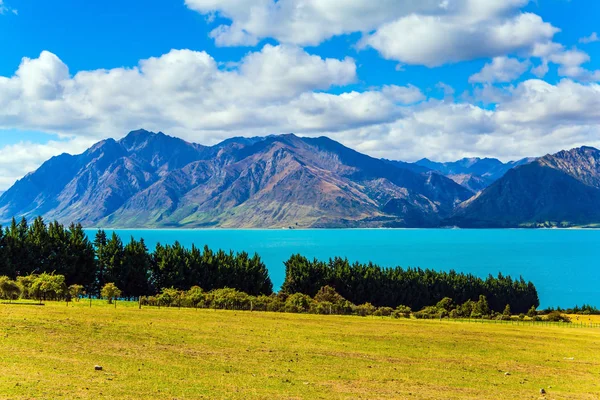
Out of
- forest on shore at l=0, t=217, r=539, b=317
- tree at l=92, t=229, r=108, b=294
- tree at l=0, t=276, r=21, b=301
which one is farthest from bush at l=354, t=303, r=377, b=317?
tree at l=0, t=276, r=21, b=301

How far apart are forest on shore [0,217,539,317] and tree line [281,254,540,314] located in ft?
0.86

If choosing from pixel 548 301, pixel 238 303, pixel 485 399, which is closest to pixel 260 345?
pixel 485 399

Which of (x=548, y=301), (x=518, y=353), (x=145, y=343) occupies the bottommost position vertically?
(x=548, y=301)

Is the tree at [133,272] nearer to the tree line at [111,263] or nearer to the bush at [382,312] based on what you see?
the tree line at [111,263]

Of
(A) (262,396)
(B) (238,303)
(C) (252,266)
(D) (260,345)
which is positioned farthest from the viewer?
(C) (252,266)

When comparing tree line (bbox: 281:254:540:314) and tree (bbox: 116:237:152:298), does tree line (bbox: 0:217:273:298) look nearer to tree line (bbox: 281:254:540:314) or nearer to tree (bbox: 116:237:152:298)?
tree (bbox: 116:237:152:298)

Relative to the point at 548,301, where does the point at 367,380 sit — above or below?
above

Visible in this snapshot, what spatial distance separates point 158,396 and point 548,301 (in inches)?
7423

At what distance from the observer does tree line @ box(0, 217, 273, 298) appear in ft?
351

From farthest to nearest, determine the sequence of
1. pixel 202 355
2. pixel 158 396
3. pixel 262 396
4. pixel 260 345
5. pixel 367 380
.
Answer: pixel 260 345
pixel 202 355
pixel 367 380
pixel 262 396
pixel 158 396

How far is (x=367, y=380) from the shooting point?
34.6 metres

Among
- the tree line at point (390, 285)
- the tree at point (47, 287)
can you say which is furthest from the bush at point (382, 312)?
the tree at point (47, 287)

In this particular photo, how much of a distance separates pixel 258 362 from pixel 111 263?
279 feet

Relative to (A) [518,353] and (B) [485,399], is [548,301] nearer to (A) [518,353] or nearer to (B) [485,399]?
(A) [518,353]
